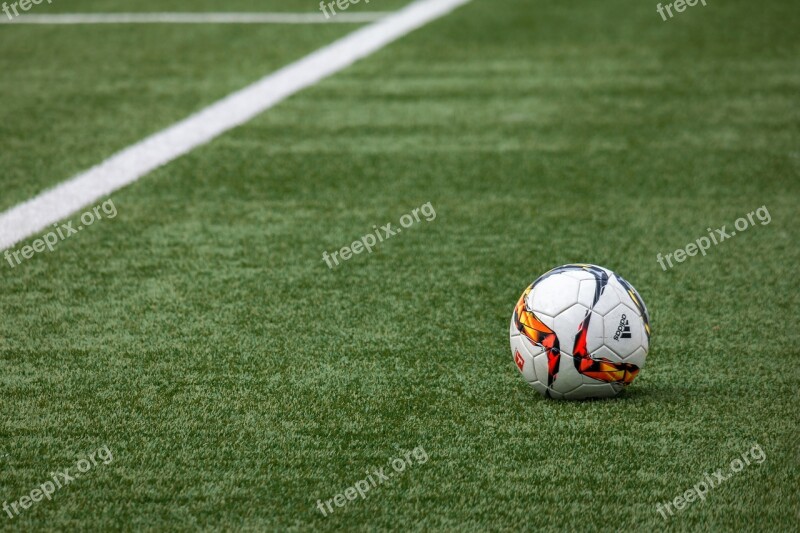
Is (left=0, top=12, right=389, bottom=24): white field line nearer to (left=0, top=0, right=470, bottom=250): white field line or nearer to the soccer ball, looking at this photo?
(left=0, top=0, right=470, bottom=250): white field line

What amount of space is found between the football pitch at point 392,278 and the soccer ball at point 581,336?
0.13 m

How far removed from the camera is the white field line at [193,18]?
1148cm

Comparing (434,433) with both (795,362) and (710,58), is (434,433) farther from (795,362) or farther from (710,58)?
(710,58)

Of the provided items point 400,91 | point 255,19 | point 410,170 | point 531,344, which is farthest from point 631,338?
point 255,19

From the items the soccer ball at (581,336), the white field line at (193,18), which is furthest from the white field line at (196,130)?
the soccer ball at (581,336)

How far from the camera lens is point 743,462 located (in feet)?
12.2

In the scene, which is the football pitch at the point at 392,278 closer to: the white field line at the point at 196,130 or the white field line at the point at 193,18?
the white field line at the point at 196,130

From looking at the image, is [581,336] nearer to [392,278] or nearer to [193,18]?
[392,278]

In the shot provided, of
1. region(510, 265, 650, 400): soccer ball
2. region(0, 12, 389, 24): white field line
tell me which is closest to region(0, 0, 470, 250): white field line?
region(0, 12, 389, 24): white field line

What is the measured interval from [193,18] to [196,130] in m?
4.22

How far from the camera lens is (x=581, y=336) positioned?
13.0 feet

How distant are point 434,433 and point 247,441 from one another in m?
0.77

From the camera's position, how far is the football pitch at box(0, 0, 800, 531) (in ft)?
11.9

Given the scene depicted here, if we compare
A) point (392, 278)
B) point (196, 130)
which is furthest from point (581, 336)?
point (196, 130)
